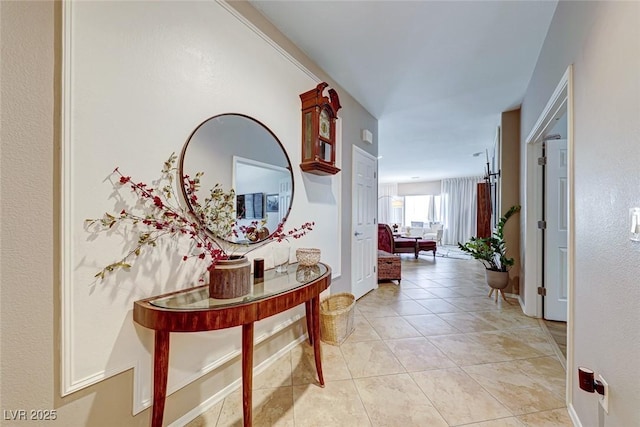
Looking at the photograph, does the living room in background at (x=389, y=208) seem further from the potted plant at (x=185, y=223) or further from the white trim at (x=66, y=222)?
the white trim at (x=66, y=222)

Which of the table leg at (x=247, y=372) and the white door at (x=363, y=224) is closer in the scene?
the table leg at (x=247, y=372)

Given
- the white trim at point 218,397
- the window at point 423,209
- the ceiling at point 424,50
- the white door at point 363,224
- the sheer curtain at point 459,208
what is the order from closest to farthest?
the white trim at point 218,397, the ceiling at point 424,50, the white door at point 363,224, the sheer curtain at point 459,208, the window at point 423,209

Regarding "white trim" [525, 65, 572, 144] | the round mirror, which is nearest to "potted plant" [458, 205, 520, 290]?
"white trim" [525, 65, 572, 144]

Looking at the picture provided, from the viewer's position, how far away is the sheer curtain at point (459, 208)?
932 cm

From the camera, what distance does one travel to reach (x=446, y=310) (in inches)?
122

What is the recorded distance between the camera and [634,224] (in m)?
0.90

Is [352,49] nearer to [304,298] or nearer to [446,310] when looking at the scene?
[304,298]

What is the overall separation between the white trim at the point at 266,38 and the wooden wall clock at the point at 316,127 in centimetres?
27

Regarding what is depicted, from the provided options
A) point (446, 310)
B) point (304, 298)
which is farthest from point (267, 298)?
point (446, 310)

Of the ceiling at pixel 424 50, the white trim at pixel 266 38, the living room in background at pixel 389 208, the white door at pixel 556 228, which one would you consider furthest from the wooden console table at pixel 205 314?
the living room in background at pixel 389 208

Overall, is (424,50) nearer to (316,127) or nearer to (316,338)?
(316,127)

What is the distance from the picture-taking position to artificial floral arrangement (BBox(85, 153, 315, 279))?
A: 3.78 ft

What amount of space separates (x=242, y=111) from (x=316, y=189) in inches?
39.1

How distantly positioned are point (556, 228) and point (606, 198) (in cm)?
196
